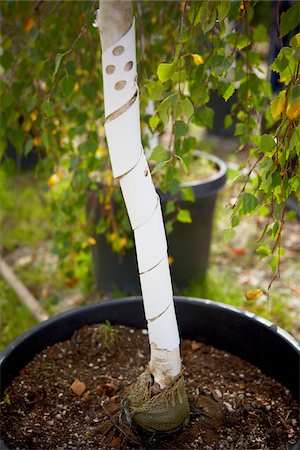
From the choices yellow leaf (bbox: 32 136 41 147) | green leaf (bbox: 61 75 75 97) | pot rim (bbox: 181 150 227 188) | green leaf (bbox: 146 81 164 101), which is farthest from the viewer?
pot rim (bbox: 181 150 227 188)

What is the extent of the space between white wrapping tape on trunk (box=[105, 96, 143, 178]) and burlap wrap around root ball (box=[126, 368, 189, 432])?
45 cm

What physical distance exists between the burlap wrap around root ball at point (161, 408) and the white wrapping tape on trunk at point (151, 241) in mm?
258

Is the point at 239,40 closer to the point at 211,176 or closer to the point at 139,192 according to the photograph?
the point at 139,192

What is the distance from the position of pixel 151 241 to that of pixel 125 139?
7.7 inches

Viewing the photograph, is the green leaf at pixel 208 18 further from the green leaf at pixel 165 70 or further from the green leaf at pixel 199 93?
the green leaf at pixel 199 93

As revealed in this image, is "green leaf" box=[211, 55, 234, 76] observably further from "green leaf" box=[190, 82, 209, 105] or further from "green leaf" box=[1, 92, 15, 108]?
"green leaf" box=[1, 92, 15, 108]

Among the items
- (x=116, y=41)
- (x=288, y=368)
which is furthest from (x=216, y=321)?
(x=116, y=41)


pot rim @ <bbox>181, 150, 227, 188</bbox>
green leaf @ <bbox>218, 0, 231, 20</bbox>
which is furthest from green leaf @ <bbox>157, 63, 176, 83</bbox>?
pot rim @ <bbox>181, 150, 227, 188</bbox>

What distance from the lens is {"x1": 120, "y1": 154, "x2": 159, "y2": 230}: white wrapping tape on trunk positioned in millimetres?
974

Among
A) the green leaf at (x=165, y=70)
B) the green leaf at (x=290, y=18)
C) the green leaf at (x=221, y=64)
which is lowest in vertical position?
the green leaf at (x=221, y=64)

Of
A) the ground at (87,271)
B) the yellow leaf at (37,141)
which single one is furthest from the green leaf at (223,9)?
the ground at (87,271)

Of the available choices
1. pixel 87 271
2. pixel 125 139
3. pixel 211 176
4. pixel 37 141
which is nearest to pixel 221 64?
pixel 125 139

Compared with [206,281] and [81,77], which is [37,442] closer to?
[81,77]

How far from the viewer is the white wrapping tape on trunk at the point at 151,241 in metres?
1.01
